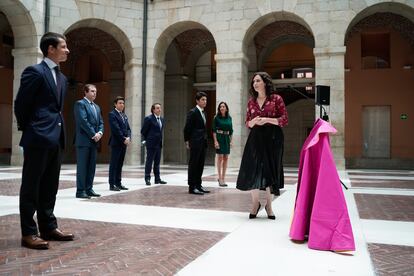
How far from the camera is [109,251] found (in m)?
3.42

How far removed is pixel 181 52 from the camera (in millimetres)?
21719

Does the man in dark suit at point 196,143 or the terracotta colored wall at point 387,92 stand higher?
the terracotta colored wall at point 387,92

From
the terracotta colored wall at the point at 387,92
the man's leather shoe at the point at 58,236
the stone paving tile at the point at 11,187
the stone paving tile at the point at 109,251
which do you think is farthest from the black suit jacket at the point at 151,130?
the terracotta colored wall at the point at 387,92

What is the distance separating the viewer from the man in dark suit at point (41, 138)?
140 inches

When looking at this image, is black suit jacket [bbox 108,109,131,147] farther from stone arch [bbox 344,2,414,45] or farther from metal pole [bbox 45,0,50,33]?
stone arch [bbox 344,2,414,45]

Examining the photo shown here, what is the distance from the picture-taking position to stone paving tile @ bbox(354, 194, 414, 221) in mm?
5245

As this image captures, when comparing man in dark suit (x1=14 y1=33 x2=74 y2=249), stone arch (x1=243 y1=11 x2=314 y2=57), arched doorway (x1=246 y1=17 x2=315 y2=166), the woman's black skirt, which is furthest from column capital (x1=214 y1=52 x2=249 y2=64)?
man in dark suit (x1=14 y1=33 x2=74 y2=249)

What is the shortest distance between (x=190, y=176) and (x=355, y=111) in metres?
15.0

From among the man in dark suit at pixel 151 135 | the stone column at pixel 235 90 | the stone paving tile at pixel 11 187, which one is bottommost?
the stone paving tile at pixel 11 187

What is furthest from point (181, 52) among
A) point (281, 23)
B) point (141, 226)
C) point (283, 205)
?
point (141, 226)

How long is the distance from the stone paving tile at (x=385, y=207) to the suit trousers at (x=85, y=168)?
14.3ft

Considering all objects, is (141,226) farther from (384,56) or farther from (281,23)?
(384,56)

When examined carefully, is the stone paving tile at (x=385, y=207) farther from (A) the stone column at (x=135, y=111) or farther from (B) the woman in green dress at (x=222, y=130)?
(A) the stone column at (x=135, y=111)

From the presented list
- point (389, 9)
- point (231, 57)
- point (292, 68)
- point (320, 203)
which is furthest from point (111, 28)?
point (320, 203)
